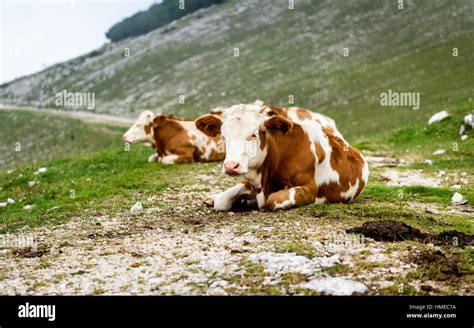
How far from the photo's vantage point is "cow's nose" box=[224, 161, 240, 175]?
33.4ft

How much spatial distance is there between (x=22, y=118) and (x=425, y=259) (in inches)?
3095

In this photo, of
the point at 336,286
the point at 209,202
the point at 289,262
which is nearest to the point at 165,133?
the point at 209,202

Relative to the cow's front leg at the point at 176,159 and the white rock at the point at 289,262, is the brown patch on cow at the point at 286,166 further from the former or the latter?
the cow's front leg at the point at 176,159

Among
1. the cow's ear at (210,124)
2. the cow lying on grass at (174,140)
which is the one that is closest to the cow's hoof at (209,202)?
the cow's ear at (210,124)

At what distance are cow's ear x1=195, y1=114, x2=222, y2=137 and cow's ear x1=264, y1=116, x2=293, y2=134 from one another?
89cm

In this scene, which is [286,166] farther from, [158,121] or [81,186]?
[158,121]

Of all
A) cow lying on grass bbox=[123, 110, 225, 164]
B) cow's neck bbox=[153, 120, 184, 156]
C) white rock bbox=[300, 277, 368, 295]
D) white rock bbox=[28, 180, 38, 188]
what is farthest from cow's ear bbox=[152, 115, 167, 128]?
white rock bbox=[300, 277, 368, 295]

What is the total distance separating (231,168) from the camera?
10219 millimetres

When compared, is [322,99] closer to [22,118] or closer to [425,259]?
[22,118]

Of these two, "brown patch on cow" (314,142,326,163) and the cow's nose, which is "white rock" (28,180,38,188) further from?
the cow's nose

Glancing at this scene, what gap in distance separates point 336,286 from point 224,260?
174 cm

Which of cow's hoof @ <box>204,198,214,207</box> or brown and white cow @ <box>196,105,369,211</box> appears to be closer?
brown and white cow @ <box>196,105,369,211</box>

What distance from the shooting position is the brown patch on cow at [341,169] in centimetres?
1209

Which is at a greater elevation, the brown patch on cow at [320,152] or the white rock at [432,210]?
the brown patch on cow at [320,152]
